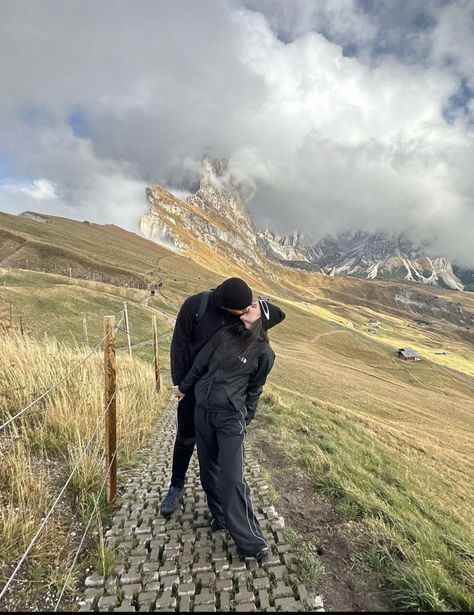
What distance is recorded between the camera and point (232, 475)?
13.2 ft

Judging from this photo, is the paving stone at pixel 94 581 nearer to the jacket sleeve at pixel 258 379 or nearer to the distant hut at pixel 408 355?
the jacket sleeve at pixel 258 379

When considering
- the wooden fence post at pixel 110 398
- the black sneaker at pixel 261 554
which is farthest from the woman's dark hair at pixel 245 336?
the black sneaker at pixel 261 554

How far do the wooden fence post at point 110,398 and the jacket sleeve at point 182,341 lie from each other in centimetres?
88

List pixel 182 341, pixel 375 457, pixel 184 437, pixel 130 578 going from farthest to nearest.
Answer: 1. pixel 375 457
2. pixel 184 437
3. pixel 182 341
4. pixel 130 578

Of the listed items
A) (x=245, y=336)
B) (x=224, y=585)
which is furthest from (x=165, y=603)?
(x=245, y=336)

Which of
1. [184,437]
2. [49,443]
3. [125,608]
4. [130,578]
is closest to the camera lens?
[125,608]

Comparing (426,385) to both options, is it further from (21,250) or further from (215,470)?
(21,250)

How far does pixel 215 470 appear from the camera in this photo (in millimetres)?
4480

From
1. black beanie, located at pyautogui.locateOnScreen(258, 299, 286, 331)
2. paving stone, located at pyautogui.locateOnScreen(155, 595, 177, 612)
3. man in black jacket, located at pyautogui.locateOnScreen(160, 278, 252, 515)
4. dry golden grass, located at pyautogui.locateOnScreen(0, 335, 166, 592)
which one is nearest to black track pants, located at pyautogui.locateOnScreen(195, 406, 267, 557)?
man in black jacket, located at pyautogui.locateOnScreen(160, 278, 252, 515)

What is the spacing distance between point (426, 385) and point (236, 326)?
234 feet

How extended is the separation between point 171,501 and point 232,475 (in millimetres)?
1521

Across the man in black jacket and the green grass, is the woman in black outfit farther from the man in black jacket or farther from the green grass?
the green grass

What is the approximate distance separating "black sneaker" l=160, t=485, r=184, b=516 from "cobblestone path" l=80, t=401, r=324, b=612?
9cm

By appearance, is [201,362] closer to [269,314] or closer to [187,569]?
[269,314]
